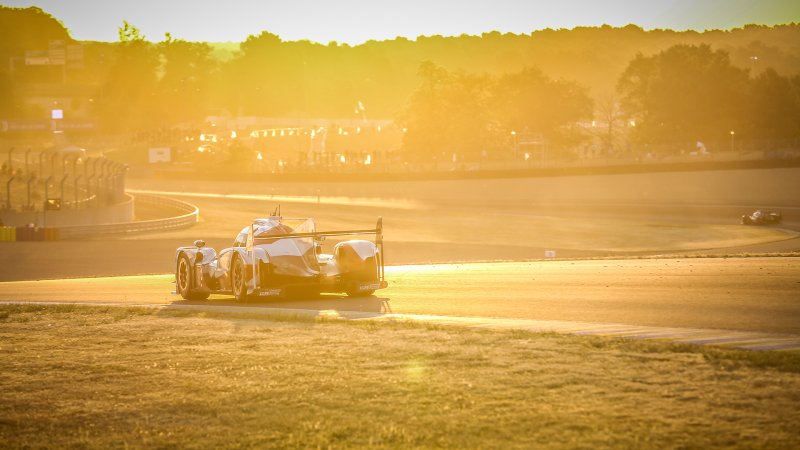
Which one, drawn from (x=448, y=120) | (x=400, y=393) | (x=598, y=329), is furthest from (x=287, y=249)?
(x=448, y=120)

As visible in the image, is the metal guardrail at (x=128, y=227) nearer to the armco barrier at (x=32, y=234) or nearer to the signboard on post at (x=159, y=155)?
the armco barrier at (x=32, y=234)

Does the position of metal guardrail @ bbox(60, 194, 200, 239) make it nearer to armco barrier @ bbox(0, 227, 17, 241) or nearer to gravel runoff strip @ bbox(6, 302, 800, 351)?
armco barrier @ bbox(0, 227, 17, 241)

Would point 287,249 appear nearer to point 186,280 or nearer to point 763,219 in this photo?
point 186,280

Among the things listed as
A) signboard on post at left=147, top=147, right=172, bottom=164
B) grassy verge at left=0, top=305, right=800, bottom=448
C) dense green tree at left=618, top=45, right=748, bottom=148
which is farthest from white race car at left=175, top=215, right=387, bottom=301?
signboard on post at left=147, top=147, right=172, bottom=164

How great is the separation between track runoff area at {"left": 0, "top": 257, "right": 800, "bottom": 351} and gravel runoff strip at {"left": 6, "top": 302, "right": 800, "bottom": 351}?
13 mm

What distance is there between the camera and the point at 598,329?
42.1 feet

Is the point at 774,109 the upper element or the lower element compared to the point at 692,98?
lower

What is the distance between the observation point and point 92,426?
368 inches

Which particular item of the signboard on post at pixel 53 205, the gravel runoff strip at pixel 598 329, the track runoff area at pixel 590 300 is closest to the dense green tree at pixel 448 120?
the signboard on post at pixel 53 205

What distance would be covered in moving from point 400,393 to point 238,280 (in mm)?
9509

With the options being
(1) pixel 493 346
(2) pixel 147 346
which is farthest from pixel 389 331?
(2) pixel 147 346

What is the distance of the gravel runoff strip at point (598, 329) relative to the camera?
447 inches

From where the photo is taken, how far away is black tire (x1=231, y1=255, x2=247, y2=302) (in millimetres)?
18516

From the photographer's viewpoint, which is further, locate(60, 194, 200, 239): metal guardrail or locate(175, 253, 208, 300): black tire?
locate(60, 194, 200, 239): metal guardrail
